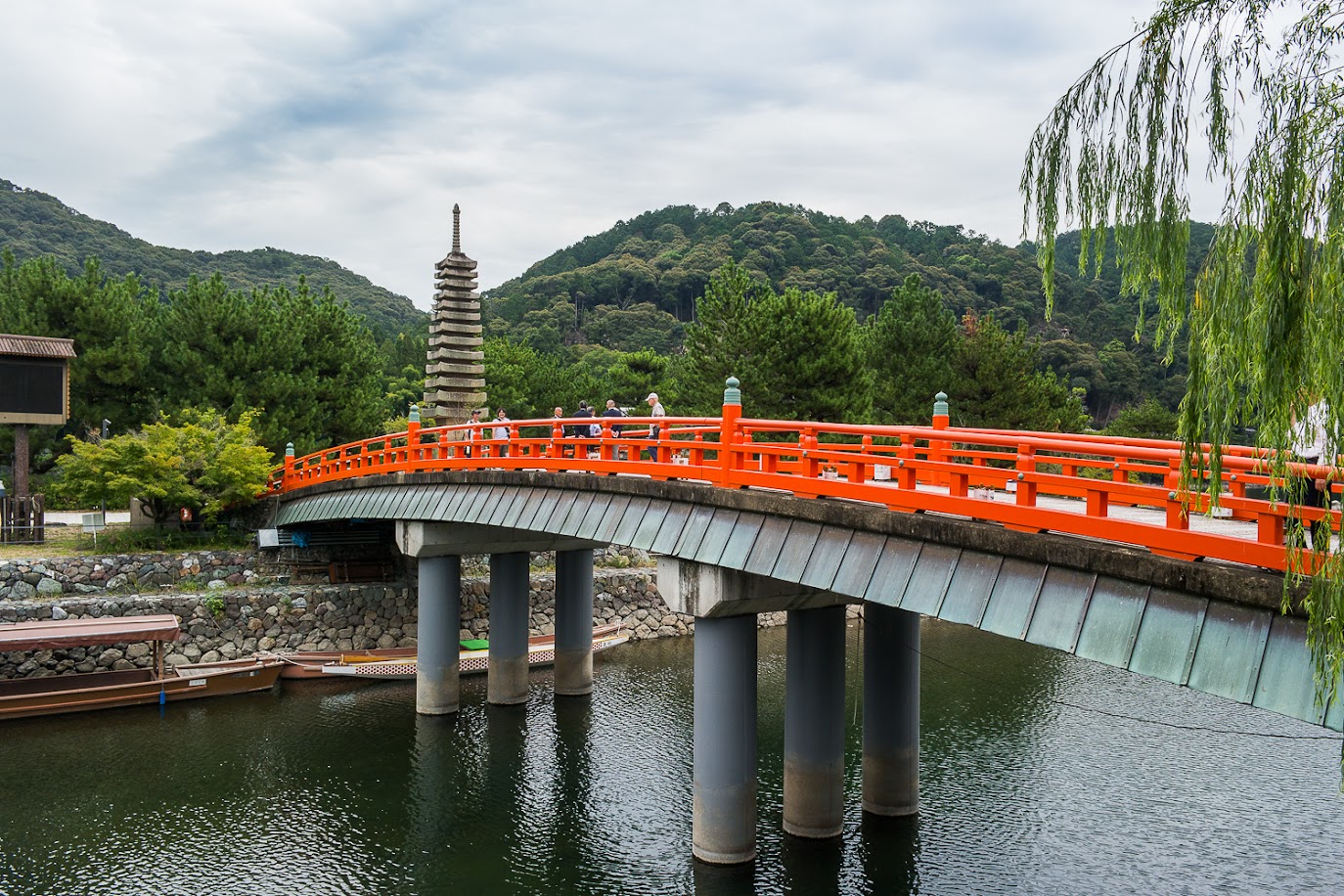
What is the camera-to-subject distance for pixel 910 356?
44500 mm

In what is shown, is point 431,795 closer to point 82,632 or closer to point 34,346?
point 82,632

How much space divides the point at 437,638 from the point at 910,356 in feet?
87.6

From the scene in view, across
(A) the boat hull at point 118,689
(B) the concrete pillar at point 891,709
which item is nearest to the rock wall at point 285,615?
(A) the boat hull at point 118,689

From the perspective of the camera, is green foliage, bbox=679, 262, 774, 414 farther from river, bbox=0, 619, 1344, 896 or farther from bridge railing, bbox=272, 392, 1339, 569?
bridge railing, bbox=272, 392, 1339, 569

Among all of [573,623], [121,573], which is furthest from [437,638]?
[121,573]

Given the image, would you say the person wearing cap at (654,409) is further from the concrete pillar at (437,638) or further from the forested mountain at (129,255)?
the forested mountain at (129,255)

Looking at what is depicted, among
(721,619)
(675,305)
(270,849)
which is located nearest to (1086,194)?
(721,619)

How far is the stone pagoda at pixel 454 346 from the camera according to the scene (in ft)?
133

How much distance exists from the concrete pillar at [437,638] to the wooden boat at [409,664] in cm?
279

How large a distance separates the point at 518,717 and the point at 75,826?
9.92 m

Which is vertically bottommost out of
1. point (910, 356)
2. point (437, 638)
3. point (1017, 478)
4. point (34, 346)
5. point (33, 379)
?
point (437, 638)

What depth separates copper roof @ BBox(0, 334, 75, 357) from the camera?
3438 centimetres

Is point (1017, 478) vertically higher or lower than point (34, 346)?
lower

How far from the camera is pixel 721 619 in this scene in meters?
15.9
